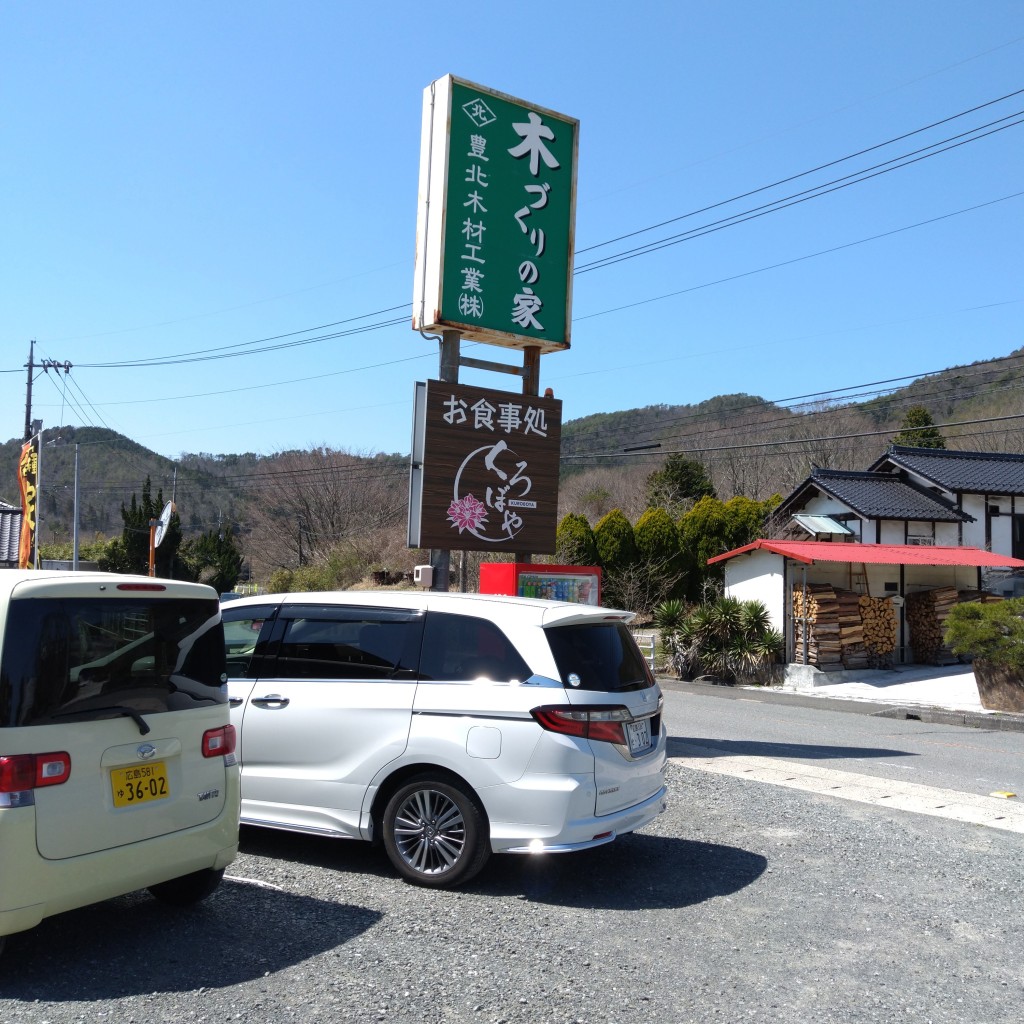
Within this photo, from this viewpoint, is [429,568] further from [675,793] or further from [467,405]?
[675,793]

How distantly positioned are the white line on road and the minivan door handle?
5.20 m

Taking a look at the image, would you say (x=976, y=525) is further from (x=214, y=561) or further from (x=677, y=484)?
(x=214, y=561)

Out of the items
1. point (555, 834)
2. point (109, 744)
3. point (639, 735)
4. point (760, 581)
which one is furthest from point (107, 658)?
point (760, 581)

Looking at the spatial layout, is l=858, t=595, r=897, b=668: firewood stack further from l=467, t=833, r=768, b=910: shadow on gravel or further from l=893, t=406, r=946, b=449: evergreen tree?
l=893, t=406, r=946, b=449: evergreen tree

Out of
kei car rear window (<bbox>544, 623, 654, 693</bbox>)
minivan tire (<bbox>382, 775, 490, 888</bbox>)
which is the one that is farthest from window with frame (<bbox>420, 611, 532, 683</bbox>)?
minivan tire (<bbox>382, 775, 490, 888</bbox>)

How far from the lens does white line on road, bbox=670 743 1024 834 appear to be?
27.5ft

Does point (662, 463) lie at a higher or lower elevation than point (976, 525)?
higher

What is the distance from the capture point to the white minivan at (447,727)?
5.69 metres

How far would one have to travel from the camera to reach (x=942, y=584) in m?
23.7

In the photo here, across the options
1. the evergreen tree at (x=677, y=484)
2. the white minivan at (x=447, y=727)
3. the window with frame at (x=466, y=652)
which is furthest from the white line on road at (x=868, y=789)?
the evergreen tree at (x=677, y=484)

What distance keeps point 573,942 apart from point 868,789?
5288 mm

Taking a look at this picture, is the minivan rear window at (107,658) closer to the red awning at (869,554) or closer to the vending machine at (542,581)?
the vending machine at (542,581)

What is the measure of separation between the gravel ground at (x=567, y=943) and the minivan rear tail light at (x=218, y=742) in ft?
2.93

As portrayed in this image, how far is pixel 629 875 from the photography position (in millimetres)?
6375
